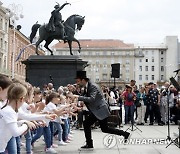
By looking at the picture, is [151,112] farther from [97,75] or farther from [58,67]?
[97,75]

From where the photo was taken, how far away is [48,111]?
661 cm

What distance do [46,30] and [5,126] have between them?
60.2 feet

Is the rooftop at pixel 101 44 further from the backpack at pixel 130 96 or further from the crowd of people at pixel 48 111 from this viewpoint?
the backpack at pixel 130 96

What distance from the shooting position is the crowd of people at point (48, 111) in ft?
14.8

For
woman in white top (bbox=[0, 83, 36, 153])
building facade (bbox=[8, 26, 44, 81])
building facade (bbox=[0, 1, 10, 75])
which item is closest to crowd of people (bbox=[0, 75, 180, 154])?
woman in white top (bbox=[0, 83, 36, 153])

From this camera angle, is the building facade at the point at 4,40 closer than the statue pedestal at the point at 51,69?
No

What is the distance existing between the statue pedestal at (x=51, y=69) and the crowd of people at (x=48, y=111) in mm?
4322

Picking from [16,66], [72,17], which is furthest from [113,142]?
[16,66]

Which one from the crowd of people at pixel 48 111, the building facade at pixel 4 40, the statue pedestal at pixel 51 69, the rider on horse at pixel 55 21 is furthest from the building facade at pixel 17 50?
the crowd of people at pixel 48 111

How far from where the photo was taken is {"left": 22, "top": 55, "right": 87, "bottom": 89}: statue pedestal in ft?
72.4

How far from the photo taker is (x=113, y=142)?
9.70m

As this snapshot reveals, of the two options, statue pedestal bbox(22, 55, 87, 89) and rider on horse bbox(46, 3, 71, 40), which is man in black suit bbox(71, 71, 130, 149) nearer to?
statue pedestal bbox(22, 55, 87, 89)

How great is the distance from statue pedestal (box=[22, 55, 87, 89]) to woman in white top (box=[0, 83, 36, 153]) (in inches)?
685

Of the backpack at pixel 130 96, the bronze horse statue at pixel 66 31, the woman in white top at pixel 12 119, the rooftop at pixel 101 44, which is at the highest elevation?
the rooftop at pixel 101 44
